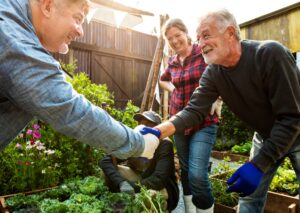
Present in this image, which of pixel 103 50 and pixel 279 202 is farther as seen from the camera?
pixel 103 50

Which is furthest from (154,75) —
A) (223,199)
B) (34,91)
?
(34,91)

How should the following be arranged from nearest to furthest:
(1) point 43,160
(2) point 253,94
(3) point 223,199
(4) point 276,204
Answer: (2) point 253,94 < (4) point 276,204 < (3) point 223,199 < (1) point 43,160

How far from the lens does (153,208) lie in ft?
7.50

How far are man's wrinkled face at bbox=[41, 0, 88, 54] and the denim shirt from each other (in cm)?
12

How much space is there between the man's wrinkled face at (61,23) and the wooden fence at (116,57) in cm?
880

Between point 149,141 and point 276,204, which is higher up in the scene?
point 149,141

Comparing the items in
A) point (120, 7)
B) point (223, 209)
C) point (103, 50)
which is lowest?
point (223, 209)

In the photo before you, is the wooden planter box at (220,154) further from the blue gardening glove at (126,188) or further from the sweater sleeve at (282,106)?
the sweater sleeve at (282,106)

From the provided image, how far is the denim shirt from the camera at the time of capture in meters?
1.05

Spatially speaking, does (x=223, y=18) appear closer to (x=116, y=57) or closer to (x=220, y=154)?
(x=220, y=154)

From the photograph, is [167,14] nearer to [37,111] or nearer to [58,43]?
[58,43]

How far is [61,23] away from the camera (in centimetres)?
135

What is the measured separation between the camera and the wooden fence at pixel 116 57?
1041 centimetres

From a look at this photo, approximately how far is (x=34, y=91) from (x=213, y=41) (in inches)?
59.6
